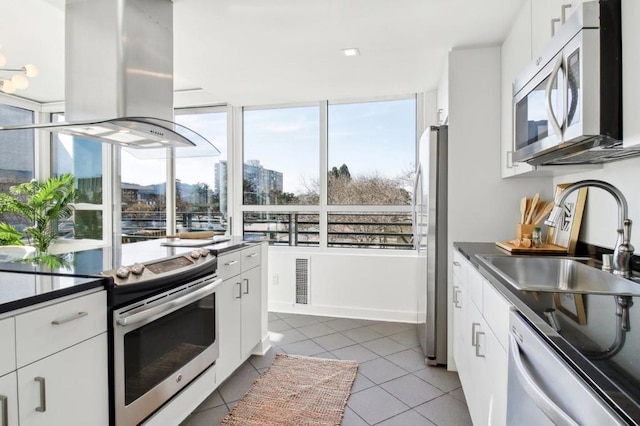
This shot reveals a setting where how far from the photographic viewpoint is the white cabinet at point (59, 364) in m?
1.04

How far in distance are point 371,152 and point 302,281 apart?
5.40 ft

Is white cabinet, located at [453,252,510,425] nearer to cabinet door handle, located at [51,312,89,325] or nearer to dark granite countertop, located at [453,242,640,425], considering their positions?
dark granite countertop, located at [453,242,640,425]

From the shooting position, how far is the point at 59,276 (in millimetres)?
1355

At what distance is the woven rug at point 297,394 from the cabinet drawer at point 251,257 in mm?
764

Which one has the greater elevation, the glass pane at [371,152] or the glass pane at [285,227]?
the glass pane at [371,152]

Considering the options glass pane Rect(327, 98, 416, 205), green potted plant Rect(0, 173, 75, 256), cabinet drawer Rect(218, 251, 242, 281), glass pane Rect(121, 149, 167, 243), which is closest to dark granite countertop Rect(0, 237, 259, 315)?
cabinet drawer Rect(218, 251, 242, 281)

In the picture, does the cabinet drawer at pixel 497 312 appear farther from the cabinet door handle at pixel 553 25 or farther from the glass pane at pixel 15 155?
the glass pane at pixel 15 155

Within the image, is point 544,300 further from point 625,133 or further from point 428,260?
point 428,260

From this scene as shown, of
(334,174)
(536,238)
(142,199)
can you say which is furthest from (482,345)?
(142,199)

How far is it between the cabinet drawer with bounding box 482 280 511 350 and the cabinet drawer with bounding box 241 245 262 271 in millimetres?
1628

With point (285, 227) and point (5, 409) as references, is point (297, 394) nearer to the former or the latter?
point (5, 409)

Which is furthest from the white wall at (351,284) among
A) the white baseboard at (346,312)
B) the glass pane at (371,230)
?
the glass pane at (371,230)

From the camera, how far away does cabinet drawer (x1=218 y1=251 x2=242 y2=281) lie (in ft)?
7.36

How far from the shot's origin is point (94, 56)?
199cm
